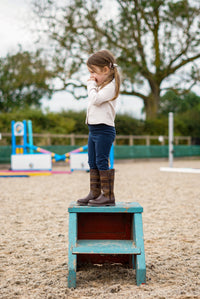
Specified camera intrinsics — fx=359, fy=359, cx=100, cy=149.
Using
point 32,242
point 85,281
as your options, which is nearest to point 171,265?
point 85,281

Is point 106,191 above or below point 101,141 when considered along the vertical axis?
below

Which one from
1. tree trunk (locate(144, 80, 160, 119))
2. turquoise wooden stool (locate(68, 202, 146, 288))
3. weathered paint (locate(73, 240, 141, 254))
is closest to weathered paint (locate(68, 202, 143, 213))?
turquoise wooden stool (locate(68, 202, 146, 288))

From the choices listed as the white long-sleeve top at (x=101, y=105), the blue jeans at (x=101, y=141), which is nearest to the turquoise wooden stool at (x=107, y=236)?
the blue jeans at (x=101, y=141)

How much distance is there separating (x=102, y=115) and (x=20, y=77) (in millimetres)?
14036

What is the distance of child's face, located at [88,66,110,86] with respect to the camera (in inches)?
82.7

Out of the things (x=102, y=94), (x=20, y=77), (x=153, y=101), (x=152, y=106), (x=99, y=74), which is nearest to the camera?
(x=102, y=94)

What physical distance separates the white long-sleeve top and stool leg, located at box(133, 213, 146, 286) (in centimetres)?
56

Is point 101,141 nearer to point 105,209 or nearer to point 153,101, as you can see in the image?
point 105,209

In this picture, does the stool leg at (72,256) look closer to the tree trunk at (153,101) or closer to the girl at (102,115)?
the girl at (102,115)

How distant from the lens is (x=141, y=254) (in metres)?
1.89

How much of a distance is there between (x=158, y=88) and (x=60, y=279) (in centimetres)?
1555

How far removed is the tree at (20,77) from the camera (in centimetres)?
1514

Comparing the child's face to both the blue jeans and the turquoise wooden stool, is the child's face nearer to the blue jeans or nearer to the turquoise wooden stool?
the blue jeans

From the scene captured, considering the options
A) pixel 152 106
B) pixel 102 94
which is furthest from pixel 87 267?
pixel 152 106
